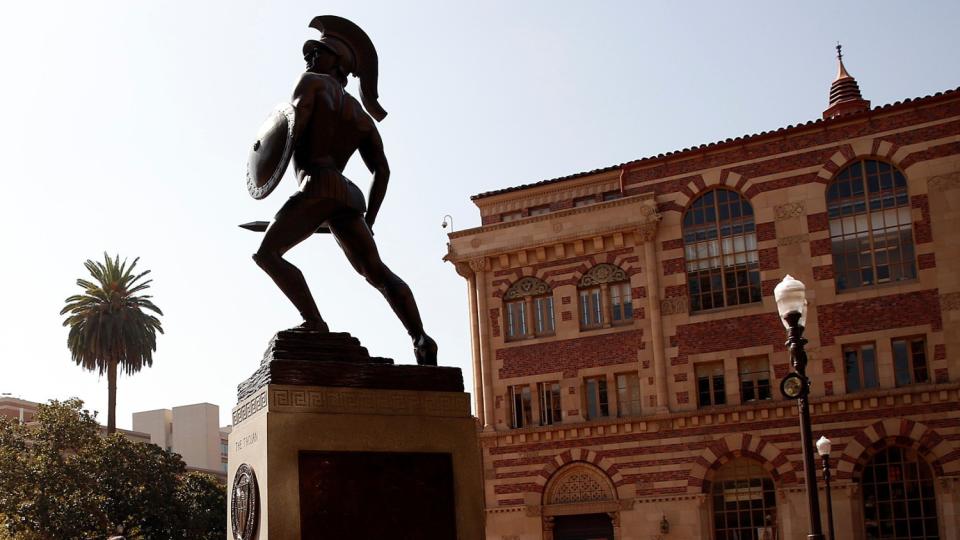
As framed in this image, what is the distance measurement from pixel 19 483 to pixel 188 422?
67.1 m

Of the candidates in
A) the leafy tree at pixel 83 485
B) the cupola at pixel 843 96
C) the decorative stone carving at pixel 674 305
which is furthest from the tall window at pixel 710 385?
the leafy tree at pixel 83 485

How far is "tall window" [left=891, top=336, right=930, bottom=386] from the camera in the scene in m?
38.8

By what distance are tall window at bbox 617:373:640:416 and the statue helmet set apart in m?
33.3

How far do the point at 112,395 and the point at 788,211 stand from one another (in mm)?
36584

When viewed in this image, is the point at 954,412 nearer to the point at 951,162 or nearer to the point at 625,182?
the point at 951,162

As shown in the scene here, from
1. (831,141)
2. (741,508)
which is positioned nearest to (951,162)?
(831,141)

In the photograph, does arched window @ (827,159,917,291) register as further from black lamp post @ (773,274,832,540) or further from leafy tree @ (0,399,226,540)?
leafy tree @ (0,399,226,540)

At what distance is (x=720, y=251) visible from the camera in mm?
42500

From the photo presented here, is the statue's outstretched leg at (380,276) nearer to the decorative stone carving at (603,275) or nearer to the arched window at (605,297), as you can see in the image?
the arched window at (605,297)

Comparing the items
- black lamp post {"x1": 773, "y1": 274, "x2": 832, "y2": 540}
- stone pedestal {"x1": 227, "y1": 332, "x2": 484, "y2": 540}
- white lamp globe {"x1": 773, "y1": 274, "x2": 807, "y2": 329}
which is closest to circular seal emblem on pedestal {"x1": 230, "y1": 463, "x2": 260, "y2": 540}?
stone pedestal {"x1": 227, "y1": 332, "x2": 484, "y2": 540}

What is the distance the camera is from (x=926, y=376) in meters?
38.6

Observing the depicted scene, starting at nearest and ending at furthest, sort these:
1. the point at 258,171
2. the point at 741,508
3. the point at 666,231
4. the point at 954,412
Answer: the point at 258,171 < the point at 954,412 < the point at 741,508 < the point at 666,231

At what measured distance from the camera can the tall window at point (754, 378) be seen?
134ft

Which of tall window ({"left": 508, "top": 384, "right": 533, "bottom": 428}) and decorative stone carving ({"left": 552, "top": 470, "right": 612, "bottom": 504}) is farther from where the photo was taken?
tall window ({"left": 508, "top": 384, "right": 533, "bottom": 428})
